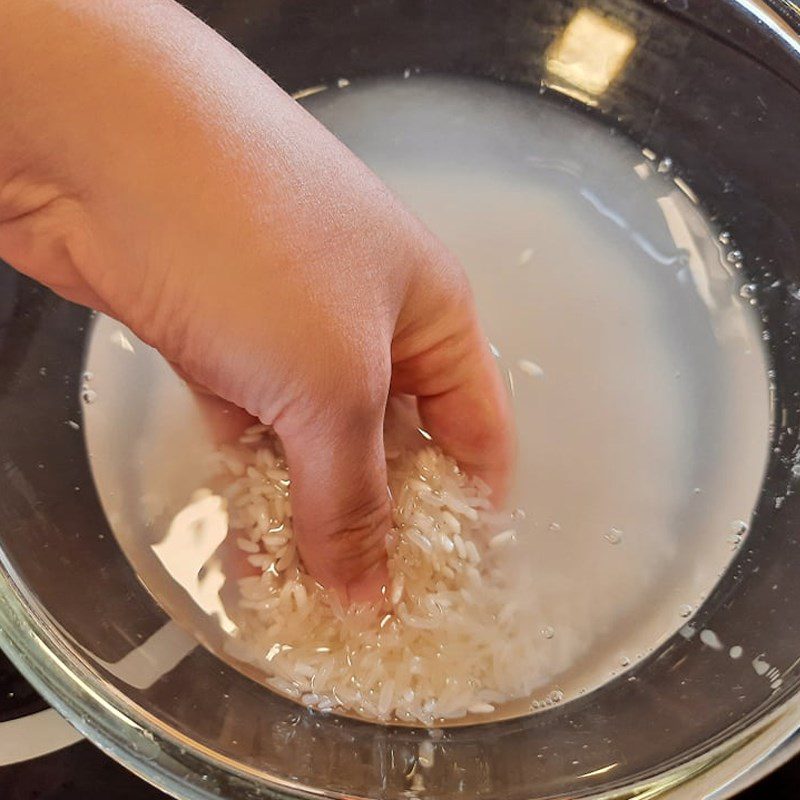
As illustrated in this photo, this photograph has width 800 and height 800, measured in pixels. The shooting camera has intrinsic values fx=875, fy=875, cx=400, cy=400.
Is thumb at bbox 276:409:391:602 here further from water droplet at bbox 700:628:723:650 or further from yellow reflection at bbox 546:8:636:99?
yellow reflection at bbox 546:8:636:99

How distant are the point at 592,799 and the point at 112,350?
529 millimetres

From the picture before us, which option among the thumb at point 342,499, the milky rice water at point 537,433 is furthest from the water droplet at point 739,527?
the thumb at point 342,499

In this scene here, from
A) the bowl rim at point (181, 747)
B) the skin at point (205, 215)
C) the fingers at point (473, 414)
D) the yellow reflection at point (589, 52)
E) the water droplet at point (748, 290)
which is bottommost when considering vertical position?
the bowl rim at point (181, 747)

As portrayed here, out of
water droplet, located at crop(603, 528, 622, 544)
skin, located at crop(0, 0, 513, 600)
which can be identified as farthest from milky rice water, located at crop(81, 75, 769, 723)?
skin, located at crop(0, 0, 513, 600)

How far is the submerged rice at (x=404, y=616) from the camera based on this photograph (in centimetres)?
63

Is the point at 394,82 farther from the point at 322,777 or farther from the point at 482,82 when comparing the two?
the point at 322,777

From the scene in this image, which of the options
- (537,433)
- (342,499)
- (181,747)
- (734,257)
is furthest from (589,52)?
(181,747)

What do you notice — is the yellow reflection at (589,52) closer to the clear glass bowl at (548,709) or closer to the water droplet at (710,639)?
the clear glass bowl at (548,709)

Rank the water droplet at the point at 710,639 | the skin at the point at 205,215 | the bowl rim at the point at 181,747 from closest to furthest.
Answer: the skin at the point at 205,215 → the bowl rim at the point at 181,747 → the water droplet at the point at 710,639

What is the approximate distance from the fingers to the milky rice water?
2cm

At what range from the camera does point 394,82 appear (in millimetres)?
883

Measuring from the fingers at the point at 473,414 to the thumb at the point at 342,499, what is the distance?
0.29 ft

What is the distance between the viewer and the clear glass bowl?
22.0 inches

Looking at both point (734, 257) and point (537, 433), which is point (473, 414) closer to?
point (537, 433)
